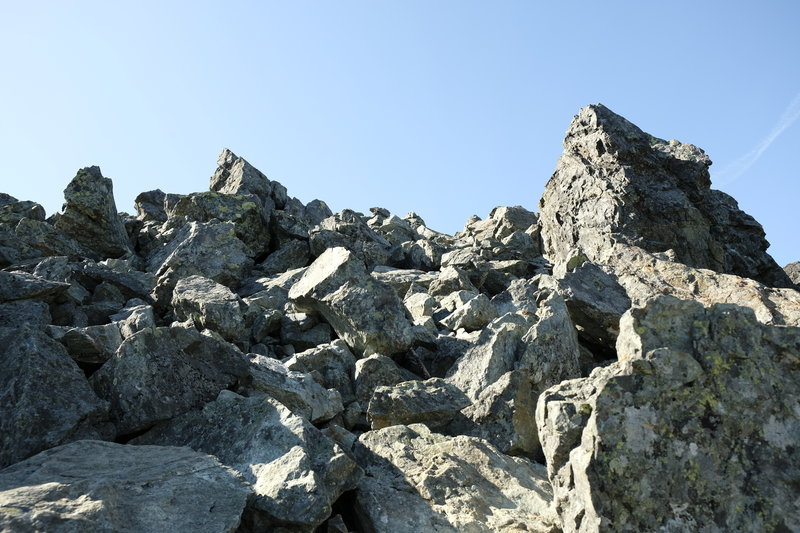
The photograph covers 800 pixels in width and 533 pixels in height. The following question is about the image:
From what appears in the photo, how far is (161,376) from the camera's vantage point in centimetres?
1027

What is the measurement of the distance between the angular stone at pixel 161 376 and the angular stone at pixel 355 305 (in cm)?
469

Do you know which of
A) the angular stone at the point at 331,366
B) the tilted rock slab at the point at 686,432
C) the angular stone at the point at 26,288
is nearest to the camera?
the tilted rock slab at the point at 686,432

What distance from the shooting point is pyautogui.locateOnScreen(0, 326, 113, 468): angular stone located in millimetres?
8766

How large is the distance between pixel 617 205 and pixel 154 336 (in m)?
17.7

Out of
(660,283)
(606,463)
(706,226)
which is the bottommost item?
(606,463)

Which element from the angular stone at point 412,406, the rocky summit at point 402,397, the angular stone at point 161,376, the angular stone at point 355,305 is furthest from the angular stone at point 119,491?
the angular stone at point 355,305

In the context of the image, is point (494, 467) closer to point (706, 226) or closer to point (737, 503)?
point (737, 503)

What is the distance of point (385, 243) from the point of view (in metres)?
30.3

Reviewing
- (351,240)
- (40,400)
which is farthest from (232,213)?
(40,400)

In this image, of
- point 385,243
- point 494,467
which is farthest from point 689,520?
point 385,243

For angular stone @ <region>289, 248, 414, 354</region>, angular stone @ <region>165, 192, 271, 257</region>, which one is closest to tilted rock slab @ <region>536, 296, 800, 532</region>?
angular stone @ <region>289, 248, 414, 354</region>

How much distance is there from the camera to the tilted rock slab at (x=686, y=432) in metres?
6.73

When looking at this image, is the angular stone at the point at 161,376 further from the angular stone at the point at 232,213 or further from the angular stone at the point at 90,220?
the angular stone at the point at 90,220

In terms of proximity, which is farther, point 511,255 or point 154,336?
point 511,255
